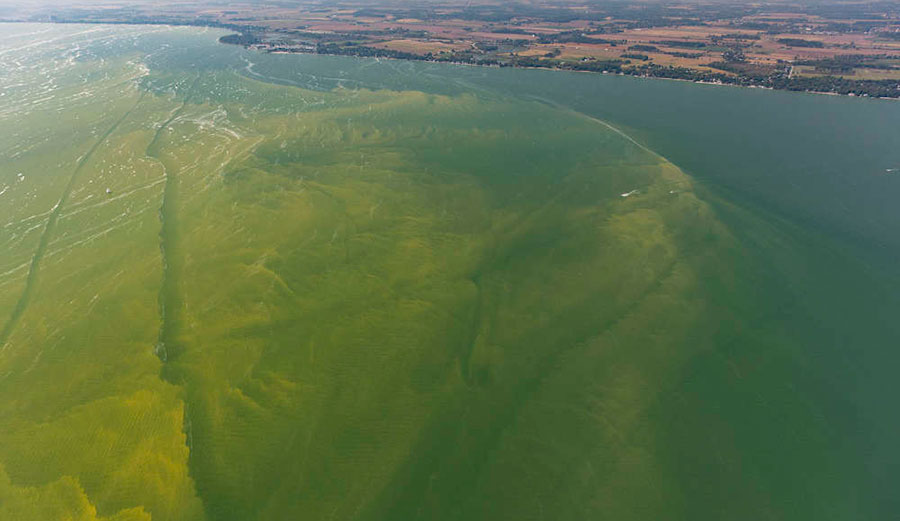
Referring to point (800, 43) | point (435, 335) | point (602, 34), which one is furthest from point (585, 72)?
point (435, 335)

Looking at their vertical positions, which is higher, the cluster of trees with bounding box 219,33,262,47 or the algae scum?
the cluster of trees with bounding box 219,33,262,47

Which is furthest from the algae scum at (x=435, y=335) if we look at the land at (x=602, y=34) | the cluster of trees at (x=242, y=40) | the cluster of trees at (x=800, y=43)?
the cluster of trees at (x=242, y=40)

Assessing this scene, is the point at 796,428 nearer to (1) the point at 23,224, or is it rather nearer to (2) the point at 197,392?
(2) the point at 197,392

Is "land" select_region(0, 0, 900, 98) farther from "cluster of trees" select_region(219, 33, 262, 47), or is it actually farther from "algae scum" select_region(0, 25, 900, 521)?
"algae scum" select_region(0, 25, 900, 521)

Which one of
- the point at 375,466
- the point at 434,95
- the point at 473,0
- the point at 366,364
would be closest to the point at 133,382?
the point at 366,364

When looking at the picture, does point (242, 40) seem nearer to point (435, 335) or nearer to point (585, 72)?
point (585, 72)

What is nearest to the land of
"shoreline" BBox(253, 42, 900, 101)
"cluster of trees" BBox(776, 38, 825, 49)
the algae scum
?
"cluster of trees" BBox(776, 38, 825, 49)

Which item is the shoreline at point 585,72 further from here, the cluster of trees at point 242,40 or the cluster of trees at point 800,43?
the cluster of trees at point 800,43
